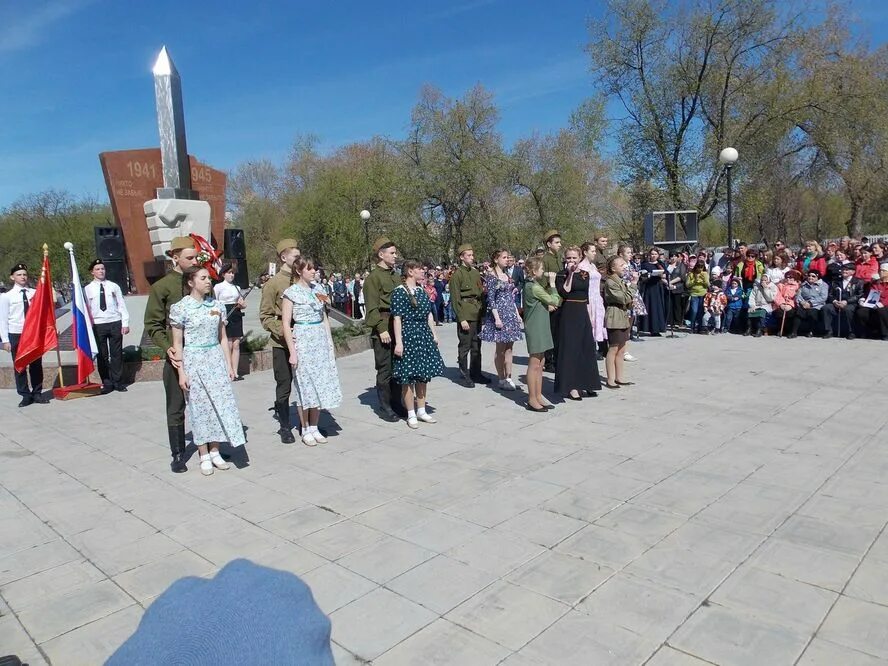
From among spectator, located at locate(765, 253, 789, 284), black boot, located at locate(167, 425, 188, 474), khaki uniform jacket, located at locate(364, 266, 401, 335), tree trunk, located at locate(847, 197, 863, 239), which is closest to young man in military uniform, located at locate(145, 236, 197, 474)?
black boot, located at locate(167, 425, 188, 474)

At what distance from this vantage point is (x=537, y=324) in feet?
22.7

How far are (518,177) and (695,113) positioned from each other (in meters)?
11.3

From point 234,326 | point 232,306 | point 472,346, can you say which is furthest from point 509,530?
point 234,326

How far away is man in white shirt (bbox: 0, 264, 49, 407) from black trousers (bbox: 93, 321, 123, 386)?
74 cm

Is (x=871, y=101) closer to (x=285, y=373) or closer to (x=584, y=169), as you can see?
(x=584, y=169)

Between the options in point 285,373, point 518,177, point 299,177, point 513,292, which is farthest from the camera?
point 299,177

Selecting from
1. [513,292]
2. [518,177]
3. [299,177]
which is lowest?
[513,292]

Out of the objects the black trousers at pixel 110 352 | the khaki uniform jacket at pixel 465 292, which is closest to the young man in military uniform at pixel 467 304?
the khaki uniform jacket at pixel 465 292

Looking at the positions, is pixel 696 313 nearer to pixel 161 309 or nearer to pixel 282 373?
pixel 282 373

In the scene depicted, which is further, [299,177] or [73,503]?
[299,177]

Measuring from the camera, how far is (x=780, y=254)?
12.8 metres

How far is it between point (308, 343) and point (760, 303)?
9441 mm

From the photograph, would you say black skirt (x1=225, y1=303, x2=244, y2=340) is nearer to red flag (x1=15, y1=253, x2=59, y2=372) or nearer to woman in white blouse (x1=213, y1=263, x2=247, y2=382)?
woman in white blouse (x1=213, y1=263, x2=247, y2=382)

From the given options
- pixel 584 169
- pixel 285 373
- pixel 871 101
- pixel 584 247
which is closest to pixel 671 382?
pixel 584 247
